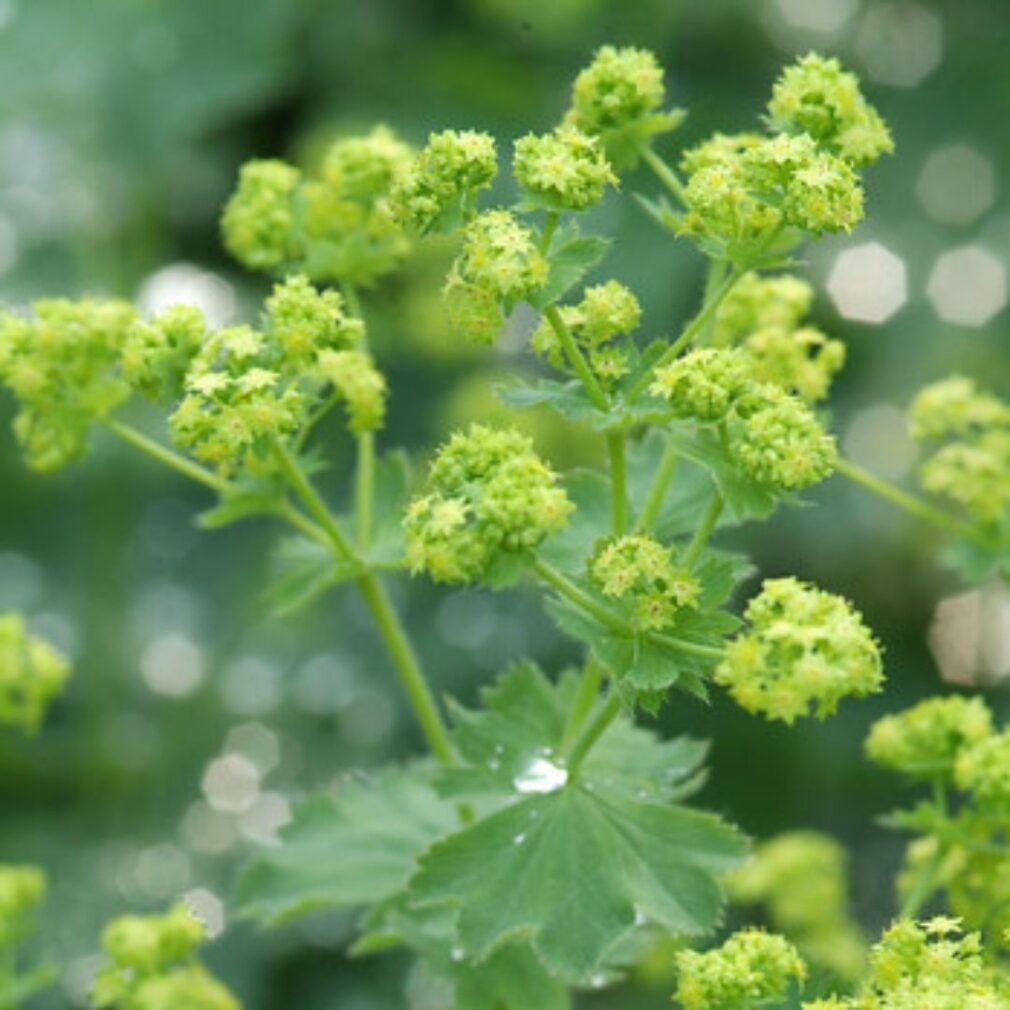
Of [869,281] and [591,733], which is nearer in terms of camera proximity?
[591,733]

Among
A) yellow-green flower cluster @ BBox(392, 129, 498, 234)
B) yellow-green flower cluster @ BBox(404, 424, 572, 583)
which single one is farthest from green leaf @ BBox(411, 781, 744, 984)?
yellow-green flower cluster @ BBox(392, 129, 498, 234)

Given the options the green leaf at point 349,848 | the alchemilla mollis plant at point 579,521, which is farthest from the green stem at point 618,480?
the green leaf at point 349,848

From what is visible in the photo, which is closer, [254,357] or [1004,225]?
[254,357]

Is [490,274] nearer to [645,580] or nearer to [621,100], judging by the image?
[645,580]

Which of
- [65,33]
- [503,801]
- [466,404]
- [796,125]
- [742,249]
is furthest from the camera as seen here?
[65,33]

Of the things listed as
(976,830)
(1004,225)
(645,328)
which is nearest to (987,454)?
(976,830)

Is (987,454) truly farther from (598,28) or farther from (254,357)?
(598,28)

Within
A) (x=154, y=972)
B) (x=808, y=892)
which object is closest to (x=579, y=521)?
(x=154, y=972)
